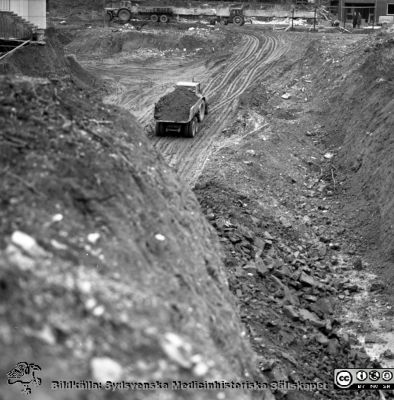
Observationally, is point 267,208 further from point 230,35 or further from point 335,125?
point 230,35

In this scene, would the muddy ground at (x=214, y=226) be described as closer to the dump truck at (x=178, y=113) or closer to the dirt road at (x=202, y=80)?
the dirt road at (x=202, y=80)

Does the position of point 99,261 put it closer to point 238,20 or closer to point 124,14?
point 124,14

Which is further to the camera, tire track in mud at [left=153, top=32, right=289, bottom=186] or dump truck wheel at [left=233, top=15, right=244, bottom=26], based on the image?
dump truck wheel at [left=233, top=15, right=244, bottom=26]

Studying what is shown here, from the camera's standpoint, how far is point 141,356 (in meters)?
7.48

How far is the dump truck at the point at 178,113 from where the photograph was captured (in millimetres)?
27328

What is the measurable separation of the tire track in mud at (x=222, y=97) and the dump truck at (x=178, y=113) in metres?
0.40

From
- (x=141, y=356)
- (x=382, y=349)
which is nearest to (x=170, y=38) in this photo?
(x=382, y=349)

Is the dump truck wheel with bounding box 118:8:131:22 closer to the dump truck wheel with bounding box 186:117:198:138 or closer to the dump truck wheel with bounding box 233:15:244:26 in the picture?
the dump truck wheel with bounding box 233:15:244:26

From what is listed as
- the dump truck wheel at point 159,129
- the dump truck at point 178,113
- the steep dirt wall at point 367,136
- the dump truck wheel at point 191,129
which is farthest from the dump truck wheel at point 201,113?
the steep dirt wall at point 367,136

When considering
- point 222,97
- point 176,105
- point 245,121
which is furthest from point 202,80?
point 176,105

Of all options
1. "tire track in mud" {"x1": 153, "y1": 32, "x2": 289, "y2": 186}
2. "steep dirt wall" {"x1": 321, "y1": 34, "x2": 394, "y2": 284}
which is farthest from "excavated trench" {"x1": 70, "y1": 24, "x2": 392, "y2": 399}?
"steep dirt wall" {"x1": 321, "y1": 34, "x2": 394, "y2": 284}

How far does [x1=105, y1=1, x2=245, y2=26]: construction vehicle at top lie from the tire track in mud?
8326mm

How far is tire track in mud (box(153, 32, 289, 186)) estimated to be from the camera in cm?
2573

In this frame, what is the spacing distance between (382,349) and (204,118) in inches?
654
